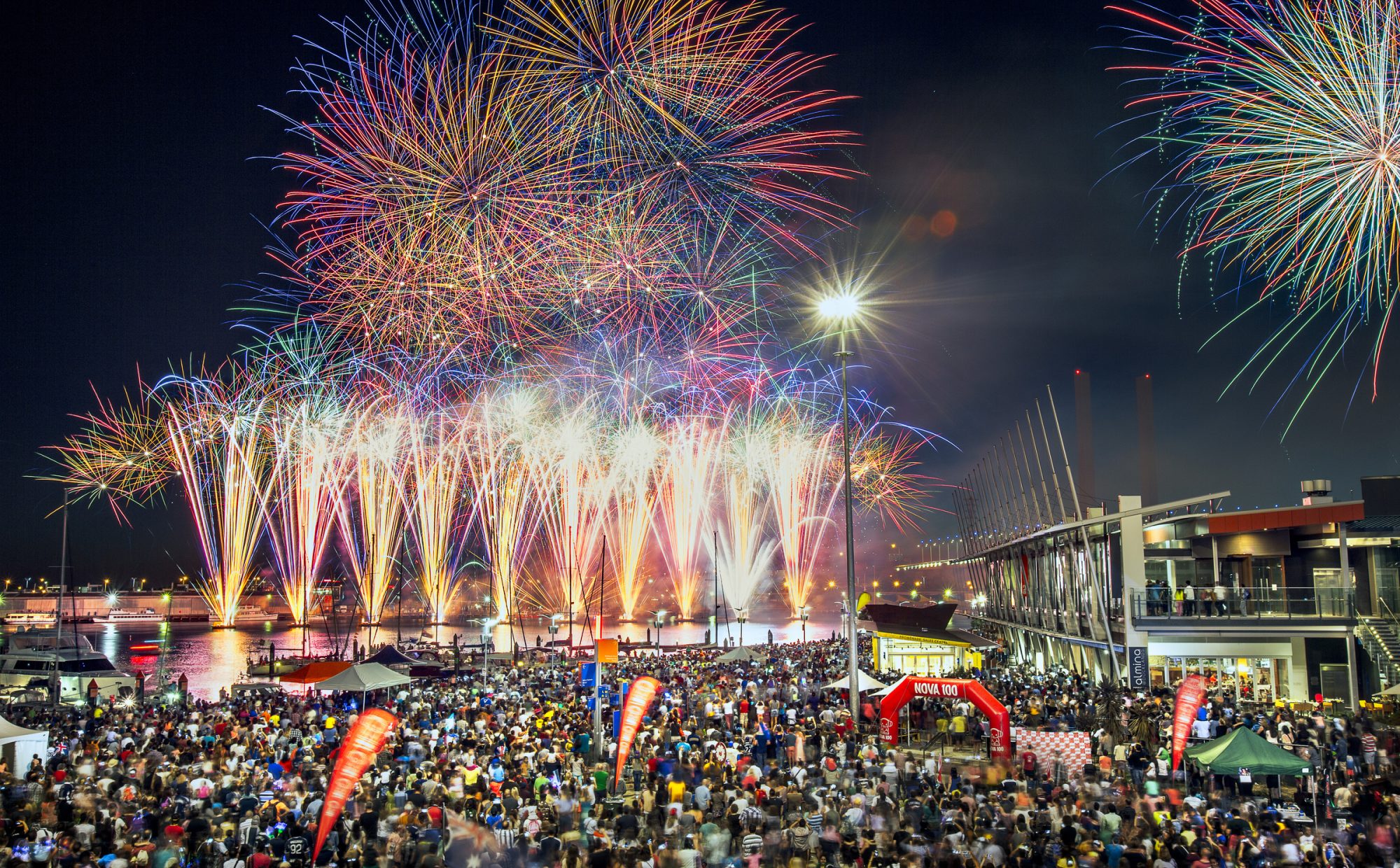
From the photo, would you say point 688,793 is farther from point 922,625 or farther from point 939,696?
point 922,625

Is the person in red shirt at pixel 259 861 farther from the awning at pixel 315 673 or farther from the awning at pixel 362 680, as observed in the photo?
the awning at pixel 315 673

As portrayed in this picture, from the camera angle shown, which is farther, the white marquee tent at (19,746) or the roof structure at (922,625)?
the roof structure at (922,625)

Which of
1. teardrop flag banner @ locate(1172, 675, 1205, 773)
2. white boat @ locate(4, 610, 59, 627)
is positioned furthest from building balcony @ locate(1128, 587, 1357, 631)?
white boat @ locate(4, 610, 59, 627)

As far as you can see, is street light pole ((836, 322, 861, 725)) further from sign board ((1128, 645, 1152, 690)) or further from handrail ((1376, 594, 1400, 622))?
handrail ((1376, 594, 1400, 622))

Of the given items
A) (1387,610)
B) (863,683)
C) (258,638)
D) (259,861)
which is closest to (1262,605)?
(1387,610)

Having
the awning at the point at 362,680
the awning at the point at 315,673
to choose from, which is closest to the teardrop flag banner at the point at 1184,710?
the awning at the point at 362,680

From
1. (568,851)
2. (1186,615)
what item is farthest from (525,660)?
(568,851)

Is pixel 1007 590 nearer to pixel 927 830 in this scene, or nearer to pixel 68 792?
pixel 927 830
